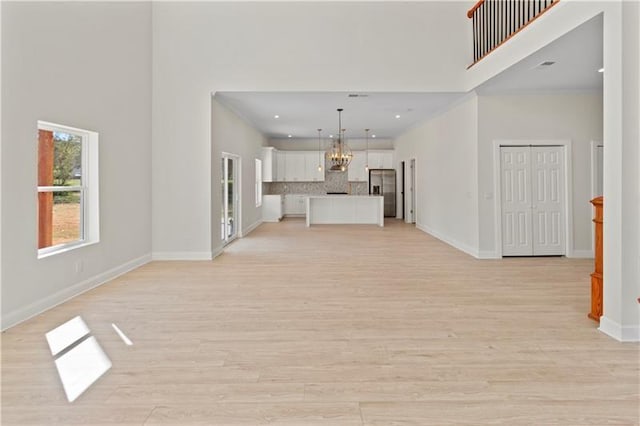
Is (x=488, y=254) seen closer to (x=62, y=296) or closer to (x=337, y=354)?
(x=337, y=354)

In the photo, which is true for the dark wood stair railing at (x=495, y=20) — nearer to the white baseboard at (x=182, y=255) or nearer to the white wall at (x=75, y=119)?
the white wall at (x=75, y=119)

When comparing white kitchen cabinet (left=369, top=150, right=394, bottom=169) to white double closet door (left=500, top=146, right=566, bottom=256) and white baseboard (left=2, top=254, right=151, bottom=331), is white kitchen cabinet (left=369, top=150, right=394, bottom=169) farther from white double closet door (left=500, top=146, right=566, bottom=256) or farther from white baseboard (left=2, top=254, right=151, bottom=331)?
white baseboard (left=2, top=254, right=151, bottom=331)

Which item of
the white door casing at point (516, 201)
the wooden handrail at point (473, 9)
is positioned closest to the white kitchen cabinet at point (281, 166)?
the wooden handrail at point (473, 9)

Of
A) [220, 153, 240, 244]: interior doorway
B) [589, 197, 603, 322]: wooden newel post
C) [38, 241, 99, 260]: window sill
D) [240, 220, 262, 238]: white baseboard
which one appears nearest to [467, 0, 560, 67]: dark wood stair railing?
[589, 197, 603, 322]: wooden newel post

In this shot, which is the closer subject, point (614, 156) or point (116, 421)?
point (116, 421)

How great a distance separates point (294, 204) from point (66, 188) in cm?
1000

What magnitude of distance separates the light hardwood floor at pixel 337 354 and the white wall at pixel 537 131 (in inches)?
66.5

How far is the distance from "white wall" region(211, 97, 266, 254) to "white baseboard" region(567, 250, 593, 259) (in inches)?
227

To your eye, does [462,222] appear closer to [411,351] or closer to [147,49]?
[411,351]

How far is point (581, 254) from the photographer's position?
21.3 ft

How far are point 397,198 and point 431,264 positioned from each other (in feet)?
25.0

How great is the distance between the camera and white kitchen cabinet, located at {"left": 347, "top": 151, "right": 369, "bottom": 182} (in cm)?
1357

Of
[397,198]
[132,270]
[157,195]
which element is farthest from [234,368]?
[397,198]

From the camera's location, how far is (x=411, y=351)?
9.43ft
